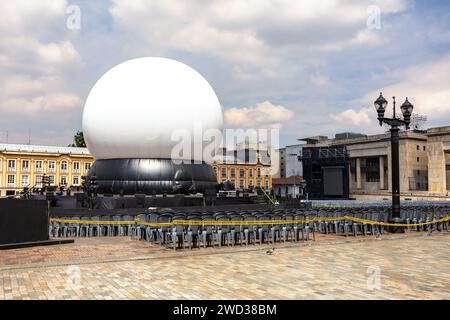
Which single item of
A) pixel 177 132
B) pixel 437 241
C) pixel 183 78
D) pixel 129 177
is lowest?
pixel 437 241

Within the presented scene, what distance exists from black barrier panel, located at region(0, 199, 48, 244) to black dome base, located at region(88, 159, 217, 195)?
625 inches

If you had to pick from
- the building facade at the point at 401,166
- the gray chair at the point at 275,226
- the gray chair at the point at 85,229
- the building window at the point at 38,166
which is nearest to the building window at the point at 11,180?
the building window at the point at 38,166

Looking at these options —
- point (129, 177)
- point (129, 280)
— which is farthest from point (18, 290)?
Result: point (129, 177)

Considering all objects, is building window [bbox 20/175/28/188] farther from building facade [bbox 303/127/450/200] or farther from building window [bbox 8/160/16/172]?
building facade [bbox 303/127/450/200]

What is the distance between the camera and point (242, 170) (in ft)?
332

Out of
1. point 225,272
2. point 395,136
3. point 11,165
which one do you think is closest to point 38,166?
point 11,165

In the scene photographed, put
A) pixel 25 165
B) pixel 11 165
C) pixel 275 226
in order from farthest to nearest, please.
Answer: pixel 25 165 < pixel 11 165 < pixel 275 226

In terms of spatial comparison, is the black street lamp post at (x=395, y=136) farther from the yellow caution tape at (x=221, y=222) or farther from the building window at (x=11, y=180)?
the building window at (x=11, y=180)

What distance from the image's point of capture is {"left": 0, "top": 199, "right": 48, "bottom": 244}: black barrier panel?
536 inches

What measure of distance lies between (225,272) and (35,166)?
83363 mm

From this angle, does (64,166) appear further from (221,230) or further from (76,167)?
(221,230)

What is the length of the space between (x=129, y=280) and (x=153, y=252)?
4167mm

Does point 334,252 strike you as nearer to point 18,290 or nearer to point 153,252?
point 153,252

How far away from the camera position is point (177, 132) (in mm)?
31688
